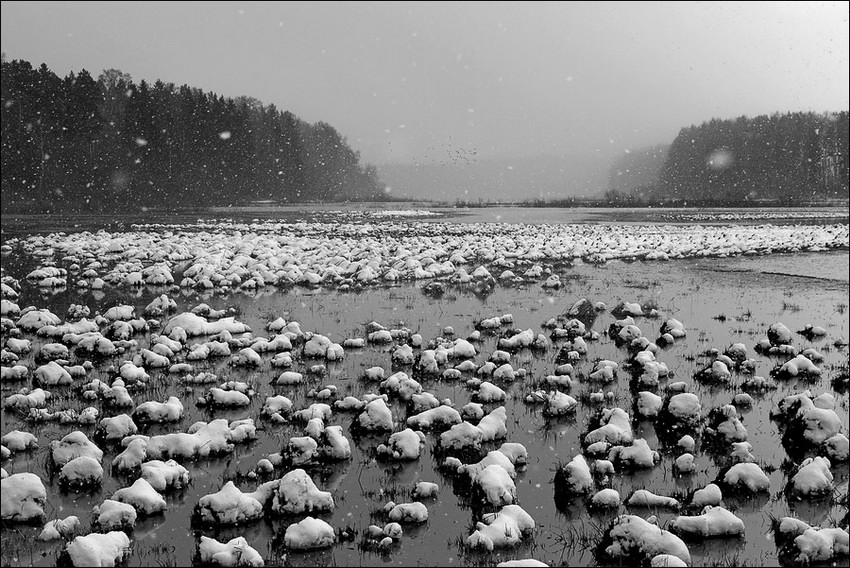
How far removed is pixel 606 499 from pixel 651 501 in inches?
14.9

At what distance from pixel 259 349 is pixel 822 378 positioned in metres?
8.44

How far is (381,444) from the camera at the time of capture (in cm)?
699

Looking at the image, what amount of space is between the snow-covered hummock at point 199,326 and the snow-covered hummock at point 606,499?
7.95 m

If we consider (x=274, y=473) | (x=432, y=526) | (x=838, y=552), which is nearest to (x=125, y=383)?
(x=274, y=473)

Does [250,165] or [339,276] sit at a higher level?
[250,165]

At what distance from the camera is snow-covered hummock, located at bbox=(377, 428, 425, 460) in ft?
21.7

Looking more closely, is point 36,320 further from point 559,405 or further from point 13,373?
point 559,405

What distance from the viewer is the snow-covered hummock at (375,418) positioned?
288 inches

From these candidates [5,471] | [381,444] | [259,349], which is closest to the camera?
[5,471]

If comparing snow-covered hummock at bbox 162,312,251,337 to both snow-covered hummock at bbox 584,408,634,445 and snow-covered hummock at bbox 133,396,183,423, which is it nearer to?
snow-covered hummock at bbox 133,396,183,423

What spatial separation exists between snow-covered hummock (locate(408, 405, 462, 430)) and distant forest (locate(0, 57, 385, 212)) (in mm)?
53547

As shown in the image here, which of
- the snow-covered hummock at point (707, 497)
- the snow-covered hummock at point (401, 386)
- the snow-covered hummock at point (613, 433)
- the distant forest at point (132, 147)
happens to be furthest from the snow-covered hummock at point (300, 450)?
the distant forest at point (132, 147)

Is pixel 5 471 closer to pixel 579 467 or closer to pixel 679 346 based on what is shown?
pixel 579 467

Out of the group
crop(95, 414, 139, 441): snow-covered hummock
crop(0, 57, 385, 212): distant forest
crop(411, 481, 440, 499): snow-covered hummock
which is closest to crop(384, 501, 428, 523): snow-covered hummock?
crop(411, 481, 440, 499): snow-covered hummock
